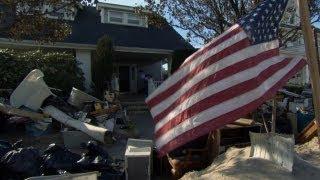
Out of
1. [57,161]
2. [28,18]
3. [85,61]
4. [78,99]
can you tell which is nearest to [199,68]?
[57,161]

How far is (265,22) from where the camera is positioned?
231 inches

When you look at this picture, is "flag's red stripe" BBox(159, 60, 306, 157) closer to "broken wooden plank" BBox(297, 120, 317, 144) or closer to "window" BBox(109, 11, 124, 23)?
"broken wooden plank" BBox(297, 120, 317, 144)

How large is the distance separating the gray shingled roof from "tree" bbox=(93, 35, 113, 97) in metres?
1.69

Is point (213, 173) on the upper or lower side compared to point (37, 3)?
lower

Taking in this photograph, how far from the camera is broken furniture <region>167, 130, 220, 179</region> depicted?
943 cm

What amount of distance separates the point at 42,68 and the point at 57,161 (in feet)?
31.6

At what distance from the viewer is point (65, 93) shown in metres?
18.0

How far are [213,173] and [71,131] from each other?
262 inches

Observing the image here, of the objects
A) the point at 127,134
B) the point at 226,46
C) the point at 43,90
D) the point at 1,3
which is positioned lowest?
the point at 127,134

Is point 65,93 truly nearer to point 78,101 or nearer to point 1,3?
point 78,101

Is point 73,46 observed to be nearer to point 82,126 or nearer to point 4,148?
point 82,126

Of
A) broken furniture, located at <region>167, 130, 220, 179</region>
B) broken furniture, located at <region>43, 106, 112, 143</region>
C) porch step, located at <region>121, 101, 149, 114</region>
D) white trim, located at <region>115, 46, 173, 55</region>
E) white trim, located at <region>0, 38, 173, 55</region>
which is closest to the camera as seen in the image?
broken furniture, located at <region>167, 130, 220, 179</region>

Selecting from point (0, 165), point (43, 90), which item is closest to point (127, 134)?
point (43, 90)

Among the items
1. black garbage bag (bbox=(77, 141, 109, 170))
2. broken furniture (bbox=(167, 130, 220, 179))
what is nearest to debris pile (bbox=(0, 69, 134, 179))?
black garbage bag (bbox=(77, 141, 109, 170))
